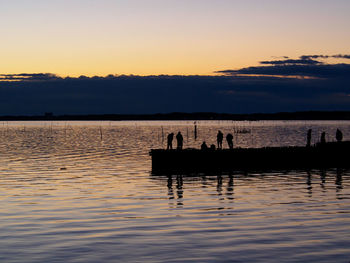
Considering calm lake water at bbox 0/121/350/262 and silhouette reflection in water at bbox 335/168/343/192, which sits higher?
calm lake water at bbox 0/121/350/262

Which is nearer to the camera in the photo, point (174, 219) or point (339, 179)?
point (174, 219)

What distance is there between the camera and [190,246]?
1823 cm

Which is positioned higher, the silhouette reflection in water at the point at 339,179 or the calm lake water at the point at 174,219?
the calm lake water at the point at 174,219

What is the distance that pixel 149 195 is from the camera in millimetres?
31797

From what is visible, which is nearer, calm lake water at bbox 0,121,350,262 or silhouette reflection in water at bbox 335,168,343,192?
calm lake water at bbox 0,121,350,262

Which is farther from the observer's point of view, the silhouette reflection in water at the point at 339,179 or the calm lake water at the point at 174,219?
the silhouette reflection in water at the point at 339,179

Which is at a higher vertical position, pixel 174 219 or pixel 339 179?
pixel 174 219

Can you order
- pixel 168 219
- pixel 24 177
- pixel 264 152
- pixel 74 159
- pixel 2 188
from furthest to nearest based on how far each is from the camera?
pixel 74 159
pixel 264 152
pixel 24 177
pixel 2 188
pixel 168 219

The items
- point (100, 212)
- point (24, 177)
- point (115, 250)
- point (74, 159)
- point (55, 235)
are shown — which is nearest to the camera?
point (115, 250)

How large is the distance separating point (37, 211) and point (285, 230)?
11.9m

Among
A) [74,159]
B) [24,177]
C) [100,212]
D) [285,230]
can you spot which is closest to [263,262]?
[285,230]

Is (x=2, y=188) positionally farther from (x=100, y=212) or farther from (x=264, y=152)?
(x=264, y=152)

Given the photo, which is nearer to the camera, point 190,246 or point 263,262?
point 263,262

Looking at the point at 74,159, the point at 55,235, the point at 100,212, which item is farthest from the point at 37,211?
the point at 74,159
